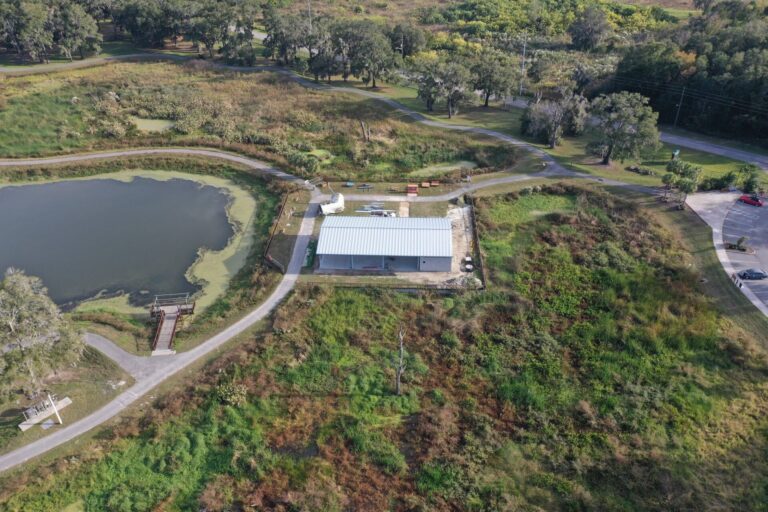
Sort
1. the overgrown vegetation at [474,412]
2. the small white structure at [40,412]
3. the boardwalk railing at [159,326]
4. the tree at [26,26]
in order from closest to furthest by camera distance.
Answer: the overgrown vegetation at [474,412], the small white structure at [40,412], the boardwalk railing at [159,326], the tree at [26,26]

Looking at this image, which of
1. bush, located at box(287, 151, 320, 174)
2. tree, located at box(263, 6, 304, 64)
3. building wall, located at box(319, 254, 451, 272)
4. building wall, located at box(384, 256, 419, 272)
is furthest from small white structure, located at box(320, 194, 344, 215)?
tree, located at box(263, 6, 304, 64)

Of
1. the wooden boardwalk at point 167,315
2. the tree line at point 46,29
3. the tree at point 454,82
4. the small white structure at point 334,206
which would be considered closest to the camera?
the wooden boardwalk at point 167,315

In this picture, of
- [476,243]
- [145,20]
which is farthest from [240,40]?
[476,243]

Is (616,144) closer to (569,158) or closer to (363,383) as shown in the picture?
(569,158)

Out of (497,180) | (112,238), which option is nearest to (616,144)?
(497,180)

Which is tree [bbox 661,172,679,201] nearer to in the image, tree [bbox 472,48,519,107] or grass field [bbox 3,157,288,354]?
tree [bbox 472,48,519,107]

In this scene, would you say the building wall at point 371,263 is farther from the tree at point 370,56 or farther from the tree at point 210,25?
the tree at point 210,25

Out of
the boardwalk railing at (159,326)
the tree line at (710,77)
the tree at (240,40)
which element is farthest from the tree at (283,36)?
the boardwalk railing at (159,326)
